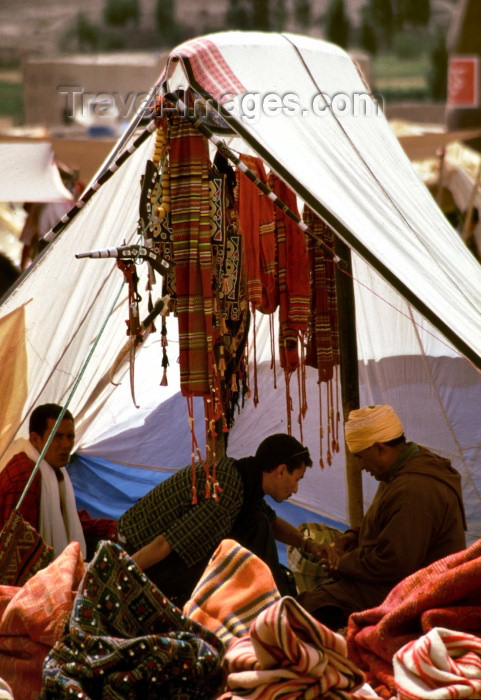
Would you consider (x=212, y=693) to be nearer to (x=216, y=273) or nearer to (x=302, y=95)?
(x=216, y=273)

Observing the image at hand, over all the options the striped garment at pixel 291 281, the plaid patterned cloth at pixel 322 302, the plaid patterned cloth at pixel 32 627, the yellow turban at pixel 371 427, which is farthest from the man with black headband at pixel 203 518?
the plaid patterned cloth at pixel 32 627

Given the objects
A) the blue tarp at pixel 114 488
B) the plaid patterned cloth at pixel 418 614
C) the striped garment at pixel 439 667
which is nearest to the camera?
the striped garment at pixel 439 667

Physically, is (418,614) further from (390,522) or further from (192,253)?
(192,253)

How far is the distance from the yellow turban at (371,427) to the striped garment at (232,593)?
1065 mm

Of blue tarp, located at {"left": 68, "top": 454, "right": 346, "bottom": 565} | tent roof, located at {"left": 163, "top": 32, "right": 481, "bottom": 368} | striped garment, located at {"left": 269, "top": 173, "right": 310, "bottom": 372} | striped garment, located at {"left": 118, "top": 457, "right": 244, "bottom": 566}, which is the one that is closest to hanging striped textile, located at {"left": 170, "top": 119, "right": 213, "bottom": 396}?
tent roof, located at {"left": 163, "top": 32, "right": 481, "bottom": 368}

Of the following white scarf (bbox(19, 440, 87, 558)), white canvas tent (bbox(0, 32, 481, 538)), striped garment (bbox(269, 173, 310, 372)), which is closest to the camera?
white canvas tent (bbox(0, 32, 481, 538))

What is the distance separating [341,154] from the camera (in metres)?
3.52

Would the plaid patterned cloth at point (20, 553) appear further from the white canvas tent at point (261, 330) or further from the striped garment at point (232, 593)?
the striped garment at point (232, 593)

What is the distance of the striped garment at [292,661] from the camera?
1.96m

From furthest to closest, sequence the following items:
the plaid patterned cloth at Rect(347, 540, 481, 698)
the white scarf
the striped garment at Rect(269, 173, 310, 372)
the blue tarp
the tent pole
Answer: the blue tarp < the tent pole < the striped garment at Rect(269, 173, 310, 372) < the white scarf < the plaid patterned cloth at Rect(347, 540, 481, 698)

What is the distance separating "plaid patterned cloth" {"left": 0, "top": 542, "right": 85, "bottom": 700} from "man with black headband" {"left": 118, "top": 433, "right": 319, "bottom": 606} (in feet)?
2.65

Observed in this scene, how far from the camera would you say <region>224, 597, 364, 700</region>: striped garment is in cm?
196

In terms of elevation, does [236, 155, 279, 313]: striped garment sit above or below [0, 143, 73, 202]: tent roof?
above

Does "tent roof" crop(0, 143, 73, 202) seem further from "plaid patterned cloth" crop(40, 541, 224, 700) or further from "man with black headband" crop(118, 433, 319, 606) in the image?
"plaid patterned cloth" crop(40, 541, 224, 700)
